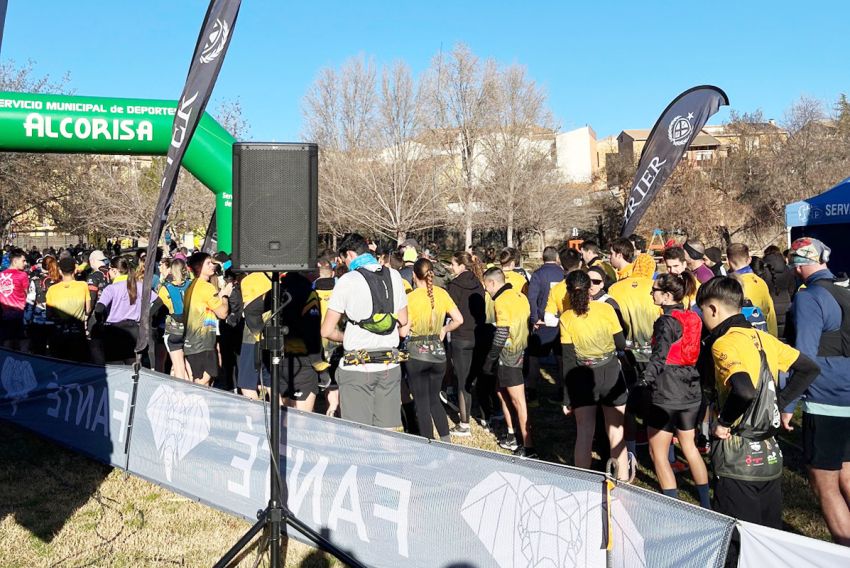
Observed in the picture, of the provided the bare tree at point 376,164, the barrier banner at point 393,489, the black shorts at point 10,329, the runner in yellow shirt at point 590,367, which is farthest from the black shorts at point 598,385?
the bare tree at point 376,164

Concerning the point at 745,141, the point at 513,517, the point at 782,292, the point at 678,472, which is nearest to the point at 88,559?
the point at 513,517

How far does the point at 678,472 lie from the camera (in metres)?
6.18

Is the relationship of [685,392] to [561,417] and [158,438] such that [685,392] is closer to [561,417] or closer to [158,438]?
[561,417]

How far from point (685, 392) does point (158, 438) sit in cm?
393

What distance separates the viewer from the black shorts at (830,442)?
13.6 ft

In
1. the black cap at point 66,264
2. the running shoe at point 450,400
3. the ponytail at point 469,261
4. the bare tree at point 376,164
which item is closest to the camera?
the ponytail at point 469,261

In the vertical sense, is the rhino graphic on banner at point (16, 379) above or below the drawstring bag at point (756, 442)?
below

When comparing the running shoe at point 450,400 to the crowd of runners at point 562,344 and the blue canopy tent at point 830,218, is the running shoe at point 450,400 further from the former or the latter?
the blue canopy tent at point 830,218

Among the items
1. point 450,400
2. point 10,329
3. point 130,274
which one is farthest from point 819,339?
point 10,329

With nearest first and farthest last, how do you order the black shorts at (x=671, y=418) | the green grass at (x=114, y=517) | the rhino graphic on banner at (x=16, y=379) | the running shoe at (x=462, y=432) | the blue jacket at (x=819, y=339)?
the blue jacket at (x=819, y=339)
the green grass at (x=114, y=517)
the black shorts at (x=671, y=418)
the rhino graphic on banner at (x=16, y=379)
the running shoe at (x=462, y=432)

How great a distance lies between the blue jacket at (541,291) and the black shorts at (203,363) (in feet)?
11.5

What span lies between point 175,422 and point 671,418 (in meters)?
3.59

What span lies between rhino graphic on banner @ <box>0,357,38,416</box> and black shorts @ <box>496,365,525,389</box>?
14.6 feet

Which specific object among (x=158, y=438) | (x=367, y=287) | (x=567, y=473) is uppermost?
(x=367, y=287)
